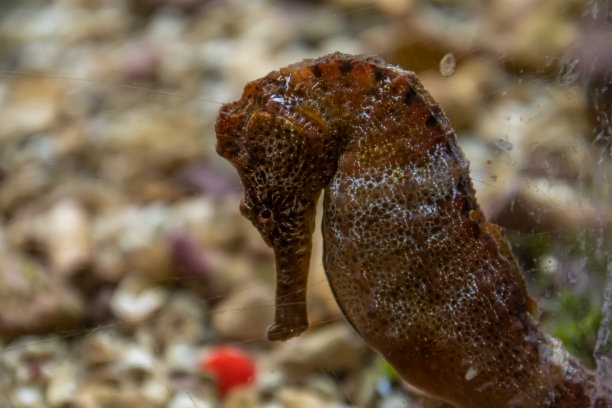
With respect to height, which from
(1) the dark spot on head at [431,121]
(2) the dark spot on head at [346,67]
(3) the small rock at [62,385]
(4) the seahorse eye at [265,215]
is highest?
(2) the dark spot on head at [346,67]

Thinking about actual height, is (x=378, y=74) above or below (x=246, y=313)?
above

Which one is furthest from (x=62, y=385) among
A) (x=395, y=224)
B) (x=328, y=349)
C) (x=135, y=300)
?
(x=395, y=224)

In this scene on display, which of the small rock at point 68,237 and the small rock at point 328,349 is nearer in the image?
the small rock at point 328,349

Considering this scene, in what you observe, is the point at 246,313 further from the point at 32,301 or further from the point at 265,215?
the point at 32,301

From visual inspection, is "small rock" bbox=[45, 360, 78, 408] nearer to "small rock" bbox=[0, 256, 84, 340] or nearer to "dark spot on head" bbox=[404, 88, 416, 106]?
"small rock" bbox=[0, 256, 84, 340]

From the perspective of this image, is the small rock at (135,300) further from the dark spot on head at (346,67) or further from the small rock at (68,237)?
the dark spot on head at (346,67)

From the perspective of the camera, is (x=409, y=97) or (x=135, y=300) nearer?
(x=409, y=97)

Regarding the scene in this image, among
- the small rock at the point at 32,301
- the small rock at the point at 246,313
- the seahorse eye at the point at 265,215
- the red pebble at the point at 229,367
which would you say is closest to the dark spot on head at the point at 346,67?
the seahorse eye at the point at 265,215
